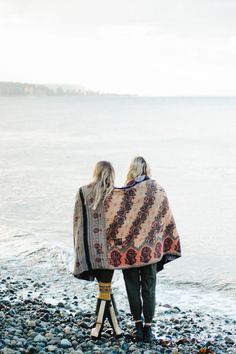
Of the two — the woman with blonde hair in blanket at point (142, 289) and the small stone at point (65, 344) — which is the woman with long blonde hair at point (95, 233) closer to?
the woman with blonde hair in blanket at point (142, 289)

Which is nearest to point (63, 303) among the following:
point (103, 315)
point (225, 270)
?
point (103, 315)

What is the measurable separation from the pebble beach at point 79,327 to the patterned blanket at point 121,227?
828 millimetres

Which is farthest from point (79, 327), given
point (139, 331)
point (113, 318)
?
point (139, 331)

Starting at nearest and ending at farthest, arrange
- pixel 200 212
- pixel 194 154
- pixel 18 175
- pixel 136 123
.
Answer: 1. pixel 200 212
2. pixel 18 175
3. pixel 194 154
4. pixel 136 123

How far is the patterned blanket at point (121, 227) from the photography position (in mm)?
6527

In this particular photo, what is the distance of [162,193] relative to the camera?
6.59 m

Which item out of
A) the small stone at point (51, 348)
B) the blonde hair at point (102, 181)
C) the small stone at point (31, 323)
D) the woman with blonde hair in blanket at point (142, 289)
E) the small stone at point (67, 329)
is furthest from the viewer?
the small stone at point (31, 323)

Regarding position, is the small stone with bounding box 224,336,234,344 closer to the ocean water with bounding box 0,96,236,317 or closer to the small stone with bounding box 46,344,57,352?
the ocean water with bounding box 0,96,236,317

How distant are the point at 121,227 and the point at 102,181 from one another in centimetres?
54

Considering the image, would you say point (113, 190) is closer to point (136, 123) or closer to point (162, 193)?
point (162, 193)

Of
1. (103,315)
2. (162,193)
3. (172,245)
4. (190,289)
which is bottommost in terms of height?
(190,289)

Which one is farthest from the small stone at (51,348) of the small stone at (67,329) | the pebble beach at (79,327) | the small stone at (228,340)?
the small stone at (228,340)

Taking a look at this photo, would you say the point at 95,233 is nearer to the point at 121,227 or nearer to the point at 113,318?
the point at 121,227

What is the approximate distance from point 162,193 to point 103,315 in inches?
58.3
